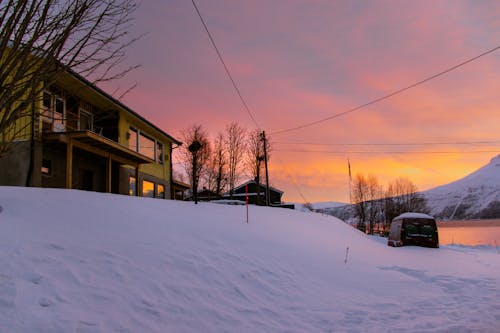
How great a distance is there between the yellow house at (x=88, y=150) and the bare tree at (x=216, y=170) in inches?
907

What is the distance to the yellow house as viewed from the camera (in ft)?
49.7

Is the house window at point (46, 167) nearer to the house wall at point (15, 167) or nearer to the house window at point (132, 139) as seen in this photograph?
the house wall at point (15, 167)

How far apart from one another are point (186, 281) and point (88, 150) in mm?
12991

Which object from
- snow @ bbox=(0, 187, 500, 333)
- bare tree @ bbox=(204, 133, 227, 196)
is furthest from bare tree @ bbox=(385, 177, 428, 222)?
snow @ bbox=(0, 187, 500, 333)

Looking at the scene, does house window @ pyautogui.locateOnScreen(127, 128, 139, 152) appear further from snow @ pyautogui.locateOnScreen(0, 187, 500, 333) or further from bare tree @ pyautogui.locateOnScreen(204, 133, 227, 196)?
bare tree @ pyautogui.locateOnScreen(204, 133, 227, 196)

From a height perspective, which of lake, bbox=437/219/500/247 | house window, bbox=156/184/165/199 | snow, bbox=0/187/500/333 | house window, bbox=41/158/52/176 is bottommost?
lake, bbox=437/219/500/247

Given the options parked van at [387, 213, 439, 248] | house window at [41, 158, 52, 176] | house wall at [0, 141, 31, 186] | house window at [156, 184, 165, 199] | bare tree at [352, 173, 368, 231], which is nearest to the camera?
house wall at [0, 141, 31, 186]

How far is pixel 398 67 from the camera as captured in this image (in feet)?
57.3

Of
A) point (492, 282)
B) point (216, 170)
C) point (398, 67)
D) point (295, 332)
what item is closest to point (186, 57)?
point (398, 67)

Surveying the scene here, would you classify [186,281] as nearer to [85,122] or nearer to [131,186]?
[85,122]

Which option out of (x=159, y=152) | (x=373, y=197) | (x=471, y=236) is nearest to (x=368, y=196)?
(x=373, y=197)

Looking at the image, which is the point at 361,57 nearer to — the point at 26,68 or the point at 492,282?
the point at 492,282

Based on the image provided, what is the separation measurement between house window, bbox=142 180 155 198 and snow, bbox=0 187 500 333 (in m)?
12.3

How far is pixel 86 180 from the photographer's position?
783 inches
